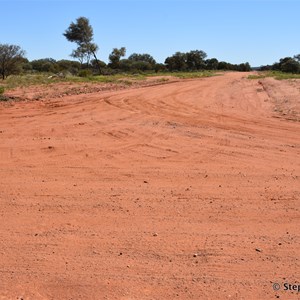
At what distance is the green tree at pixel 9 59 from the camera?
36188 mm

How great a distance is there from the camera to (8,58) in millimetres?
36625

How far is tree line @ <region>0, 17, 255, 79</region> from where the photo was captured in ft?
122

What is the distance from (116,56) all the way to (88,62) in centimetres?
445

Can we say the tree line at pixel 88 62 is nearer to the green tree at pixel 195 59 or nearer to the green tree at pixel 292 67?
the green tree at pixel 195 59

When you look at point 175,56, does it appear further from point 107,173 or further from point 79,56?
point 107,173

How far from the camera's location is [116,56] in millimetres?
59312

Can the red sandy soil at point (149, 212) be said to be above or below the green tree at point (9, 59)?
below

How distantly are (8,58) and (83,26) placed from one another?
17240 mm

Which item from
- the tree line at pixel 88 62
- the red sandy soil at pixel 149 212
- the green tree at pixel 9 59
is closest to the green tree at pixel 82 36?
the tree line at pixel 88 62

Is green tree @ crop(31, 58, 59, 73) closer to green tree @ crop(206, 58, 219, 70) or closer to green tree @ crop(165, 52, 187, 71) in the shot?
green tree @ crop(165, 52, 187, 71)

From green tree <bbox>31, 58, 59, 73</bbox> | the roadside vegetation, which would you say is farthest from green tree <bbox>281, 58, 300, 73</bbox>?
green tree <bbox>31, 58, 59, 73</bbox>

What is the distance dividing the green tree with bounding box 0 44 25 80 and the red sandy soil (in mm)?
28116

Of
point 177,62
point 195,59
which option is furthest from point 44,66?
point 195,59

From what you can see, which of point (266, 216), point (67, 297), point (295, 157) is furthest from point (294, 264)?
point (295, 157)
